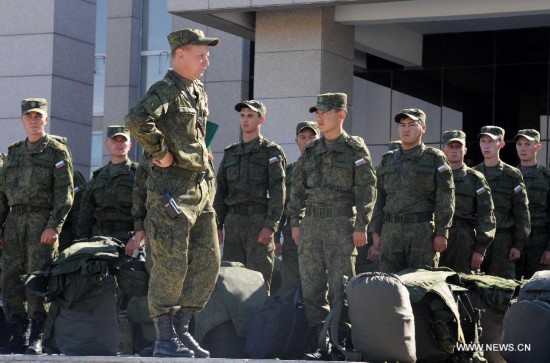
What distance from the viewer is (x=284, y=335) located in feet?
32.9

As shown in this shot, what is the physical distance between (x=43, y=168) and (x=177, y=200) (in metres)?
2.97

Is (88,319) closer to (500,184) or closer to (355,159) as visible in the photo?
(355,159)

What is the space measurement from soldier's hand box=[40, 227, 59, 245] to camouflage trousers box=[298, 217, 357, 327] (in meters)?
2.15

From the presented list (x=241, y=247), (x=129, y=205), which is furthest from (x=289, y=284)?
(x=129, y=205)

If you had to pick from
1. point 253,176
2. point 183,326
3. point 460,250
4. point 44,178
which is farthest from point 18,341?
point 460,250

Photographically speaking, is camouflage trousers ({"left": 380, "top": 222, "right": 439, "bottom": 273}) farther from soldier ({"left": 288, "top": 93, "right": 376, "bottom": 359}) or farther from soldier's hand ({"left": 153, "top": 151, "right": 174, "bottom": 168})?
soldier's hand ({"left": 153, "top": 151, "right": 174, "bottom": 168})

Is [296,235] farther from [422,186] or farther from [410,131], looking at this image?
[410,131]

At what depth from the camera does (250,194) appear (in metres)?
12.2

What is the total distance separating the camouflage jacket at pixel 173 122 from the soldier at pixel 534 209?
552 cm

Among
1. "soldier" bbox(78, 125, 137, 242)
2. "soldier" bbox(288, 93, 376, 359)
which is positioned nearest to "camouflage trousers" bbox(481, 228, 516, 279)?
"soldier" bbox(288, 93, 376, 359)

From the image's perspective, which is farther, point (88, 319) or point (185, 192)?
point (88, 319)

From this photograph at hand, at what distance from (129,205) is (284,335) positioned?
310cm

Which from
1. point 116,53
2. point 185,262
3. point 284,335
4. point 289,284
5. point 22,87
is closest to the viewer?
point 185,262

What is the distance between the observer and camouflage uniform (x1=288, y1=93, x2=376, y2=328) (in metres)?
10.4
